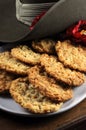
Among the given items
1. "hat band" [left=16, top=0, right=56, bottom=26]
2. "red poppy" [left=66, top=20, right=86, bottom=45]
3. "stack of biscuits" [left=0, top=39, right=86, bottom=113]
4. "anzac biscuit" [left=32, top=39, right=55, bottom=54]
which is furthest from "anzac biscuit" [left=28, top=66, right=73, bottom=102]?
"hat band" [left=16, top=0, right=56, bottom=26]

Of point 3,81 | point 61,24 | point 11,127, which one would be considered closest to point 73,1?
point 61,24

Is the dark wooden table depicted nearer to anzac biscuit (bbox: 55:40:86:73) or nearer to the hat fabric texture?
anzac biscuit (bbox: 55:40:86:73)

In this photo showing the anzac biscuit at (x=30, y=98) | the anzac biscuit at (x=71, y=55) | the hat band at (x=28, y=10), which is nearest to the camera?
the anzac biscuit at (x=30, y=98)

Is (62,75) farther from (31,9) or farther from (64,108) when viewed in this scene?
(31,9)

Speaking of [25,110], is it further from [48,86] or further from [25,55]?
[25,55]

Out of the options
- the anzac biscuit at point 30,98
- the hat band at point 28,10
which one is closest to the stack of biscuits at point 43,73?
the anzac biscuit at point 30,98

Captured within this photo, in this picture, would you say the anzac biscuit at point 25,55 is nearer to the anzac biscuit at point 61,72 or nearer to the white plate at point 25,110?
the anzac biscuit at point 61,72
